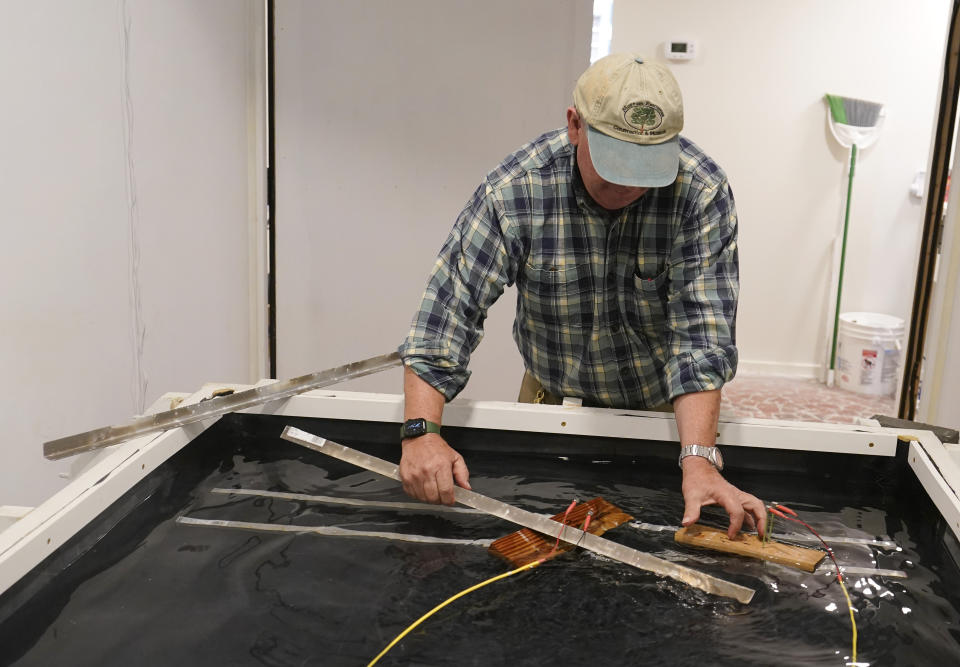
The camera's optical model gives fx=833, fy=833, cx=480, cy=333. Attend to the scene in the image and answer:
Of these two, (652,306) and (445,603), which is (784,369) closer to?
(652,306)

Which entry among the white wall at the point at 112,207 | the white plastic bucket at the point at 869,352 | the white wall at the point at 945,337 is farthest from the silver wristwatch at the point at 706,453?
the white plastic bucket at the point at 869,352

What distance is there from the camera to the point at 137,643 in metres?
0.97

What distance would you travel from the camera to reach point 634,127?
1.33 m

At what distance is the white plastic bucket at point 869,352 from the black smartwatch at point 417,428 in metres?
3.52

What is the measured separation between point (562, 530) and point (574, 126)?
2.26 feet

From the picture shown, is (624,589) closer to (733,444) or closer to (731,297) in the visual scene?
(733,444)

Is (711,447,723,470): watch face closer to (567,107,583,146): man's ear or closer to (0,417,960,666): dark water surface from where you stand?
(0,417,960,666): dark water surface

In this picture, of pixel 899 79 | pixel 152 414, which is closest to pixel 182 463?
pixel 152 414

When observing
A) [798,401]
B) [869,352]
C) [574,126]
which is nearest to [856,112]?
[869,352]

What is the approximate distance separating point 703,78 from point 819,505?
3.51 metres

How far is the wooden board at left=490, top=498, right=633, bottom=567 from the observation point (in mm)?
1194

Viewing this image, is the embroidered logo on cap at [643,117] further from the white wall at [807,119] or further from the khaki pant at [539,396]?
the white wall at [807,119]

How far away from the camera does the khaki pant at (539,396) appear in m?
1.83

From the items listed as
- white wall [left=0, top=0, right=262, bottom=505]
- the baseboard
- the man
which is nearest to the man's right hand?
the man
